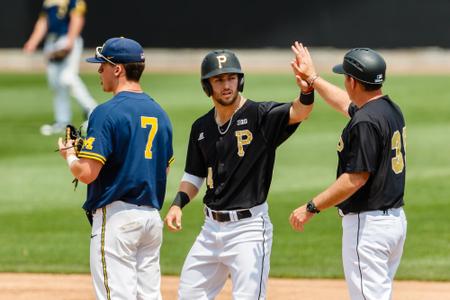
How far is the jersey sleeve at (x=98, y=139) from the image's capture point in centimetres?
595

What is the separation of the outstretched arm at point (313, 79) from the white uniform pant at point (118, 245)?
4.09ft

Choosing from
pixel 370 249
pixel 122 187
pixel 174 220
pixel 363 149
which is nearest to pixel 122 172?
pixel 122 187

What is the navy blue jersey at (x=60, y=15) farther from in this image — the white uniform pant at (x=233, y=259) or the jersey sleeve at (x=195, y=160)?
the white uniform pant at (x=233, y=259)

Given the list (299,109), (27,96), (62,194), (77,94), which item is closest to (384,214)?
(299,109)

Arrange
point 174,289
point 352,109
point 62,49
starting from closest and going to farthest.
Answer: point 352,109 < point 174,289 < point 62,49

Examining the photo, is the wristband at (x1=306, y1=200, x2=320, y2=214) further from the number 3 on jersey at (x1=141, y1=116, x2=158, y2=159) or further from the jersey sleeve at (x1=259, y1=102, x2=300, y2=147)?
the number 3 on jersey at (x1=141, y1=116, x2=158, y2=159)

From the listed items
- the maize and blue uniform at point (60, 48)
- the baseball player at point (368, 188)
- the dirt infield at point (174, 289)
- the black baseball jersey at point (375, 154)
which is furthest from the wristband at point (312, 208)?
the maize and blue uniform at point (60, 48)

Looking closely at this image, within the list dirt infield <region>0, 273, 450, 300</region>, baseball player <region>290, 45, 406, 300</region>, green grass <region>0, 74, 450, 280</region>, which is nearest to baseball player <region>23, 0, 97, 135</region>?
green grass <region>0, 74, 450, 280</region>

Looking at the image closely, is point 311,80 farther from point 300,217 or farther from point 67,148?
point 67,148

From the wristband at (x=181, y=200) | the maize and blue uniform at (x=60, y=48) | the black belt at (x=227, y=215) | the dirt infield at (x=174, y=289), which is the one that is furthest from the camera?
the maize and blue uniform at (x=60, y=48)

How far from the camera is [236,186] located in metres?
6.34

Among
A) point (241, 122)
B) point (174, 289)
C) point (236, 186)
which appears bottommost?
point (174, 289)

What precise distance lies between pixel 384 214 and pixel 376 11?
23746 millimetres

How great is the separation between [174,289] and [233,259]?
2.71 m
